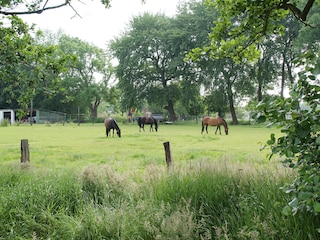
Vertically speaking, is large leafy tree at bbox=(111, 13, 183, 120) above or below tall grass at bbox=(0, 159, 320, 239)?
above

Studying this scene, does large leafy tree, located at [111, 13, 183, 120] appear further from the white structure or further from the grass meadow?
the grass meadow

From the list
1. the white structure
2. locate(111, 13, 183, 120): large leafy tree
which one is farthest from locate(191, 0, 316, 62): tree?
the white structure

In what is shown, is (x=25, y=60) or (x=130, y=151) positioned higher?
(x=25, y=60)

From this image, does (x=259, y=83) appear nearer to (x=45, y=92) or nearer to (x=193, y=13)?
(x=193, y=13)

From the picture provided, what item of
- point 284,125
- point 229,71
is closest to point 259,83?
point 229,71

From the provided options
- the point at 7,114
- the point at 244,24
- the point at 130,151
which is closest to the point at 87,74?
the point at 7,114

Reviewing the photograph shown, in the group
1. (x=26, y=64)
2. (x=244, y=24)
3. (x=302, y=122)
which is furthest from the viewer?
(x=26, y=64)

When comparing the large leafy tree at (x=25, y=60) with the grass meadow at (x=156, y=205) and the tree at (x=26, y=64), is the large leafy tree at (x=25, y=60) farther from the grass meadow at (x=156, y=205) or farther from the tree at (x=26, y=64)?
the grass meadow at (x=156, y=205)

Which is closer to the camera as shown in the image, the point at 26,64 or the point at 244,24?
the point at 244,24

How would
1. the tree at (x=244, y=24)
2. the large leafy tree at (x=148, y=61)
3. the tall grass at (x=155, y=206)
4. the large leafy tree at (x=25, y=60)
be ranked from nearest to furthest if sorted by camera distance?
1. the tall grass at (x=155, y=206)
2. the tree at (x=244, y=24)
3. the large leafy tree at (x=25, y=60)
4. the large leafy tree at (x=148, y=61)

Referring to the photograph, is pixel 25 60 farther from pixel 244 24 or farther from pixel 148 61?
pixel 148 61

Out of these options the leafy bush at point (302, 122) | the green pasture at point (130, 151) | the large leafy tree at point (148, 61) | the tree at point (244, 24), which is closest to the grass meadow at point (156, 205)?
the leafy bush at point (302, 122)

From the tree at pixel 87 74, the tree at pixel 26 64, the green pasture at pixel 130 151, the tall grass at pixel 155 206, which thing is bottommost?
the green pasture at pixel 130 151

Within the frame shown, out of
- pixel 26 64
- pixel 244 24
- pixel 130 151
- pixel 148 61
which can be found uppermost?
pixel 148 61
